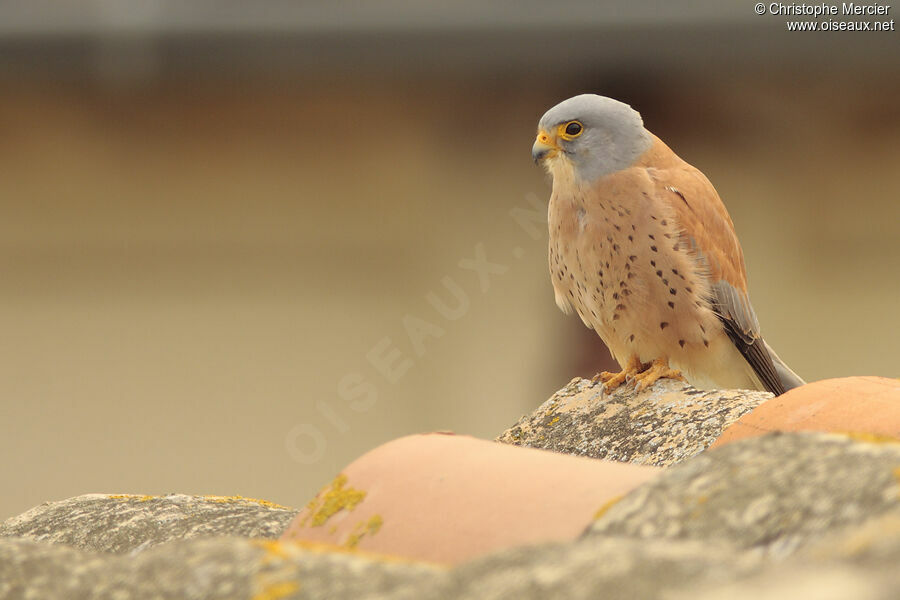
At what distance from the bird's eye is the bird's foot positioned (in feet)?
1.93

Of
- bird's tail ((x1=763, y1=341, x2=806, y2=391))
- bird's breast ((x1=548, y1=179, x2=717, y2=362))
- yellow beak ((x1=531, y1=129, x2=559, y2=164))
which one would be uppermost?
yellow beak ((x1=531, y1=129, x2=559, y2=164))

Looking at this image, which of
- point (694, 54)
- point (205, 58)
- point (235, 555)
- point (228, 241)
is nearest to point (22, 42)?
point (205, 58)

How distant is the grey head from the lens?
101 inches

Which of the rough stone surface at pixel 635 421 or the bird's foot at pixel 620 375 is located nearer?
the rough stone surface at pixel 635 421

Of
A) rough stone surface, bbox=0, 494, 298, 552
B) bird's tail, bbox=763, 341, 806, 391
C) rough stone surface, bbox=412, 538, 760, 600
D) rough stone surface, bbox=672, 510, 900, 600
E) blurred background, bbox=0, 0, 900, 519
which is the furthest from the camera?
blurred background, bbox=0, 0, 900, 519

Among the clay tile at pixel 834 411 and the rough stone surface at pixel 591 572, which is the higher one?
the rough stone surface at pixel 591 572

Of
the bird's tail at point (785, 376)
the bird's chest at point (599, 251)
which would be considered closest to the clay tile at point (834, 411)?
the bird's chest at point (599, 251)

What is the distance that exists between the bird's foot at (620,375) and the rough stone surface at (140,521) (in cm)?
99

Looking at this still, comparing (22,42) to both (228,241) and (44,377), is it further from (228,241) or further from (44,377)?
(44,377)

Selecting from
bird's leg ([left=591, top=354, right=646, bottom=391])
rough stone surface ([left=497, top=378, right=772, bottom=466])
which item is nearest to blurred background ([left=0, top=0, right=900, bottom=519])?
bird's leg ([left=591, top=354, right=646, bottom=391])

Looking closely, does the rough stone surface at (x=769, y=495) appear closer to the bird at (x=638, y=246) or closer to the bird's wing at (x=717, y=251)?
the bird at (x=638, y=246)

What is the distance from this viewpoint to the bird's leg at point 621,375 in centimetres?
252

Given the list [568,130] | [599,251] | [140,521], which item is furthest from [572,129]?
[140,521]

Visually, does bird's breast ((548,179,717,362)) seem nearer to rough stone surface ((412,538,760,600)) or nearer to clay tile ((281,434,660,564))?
clay tile ((281,434,660,564))
